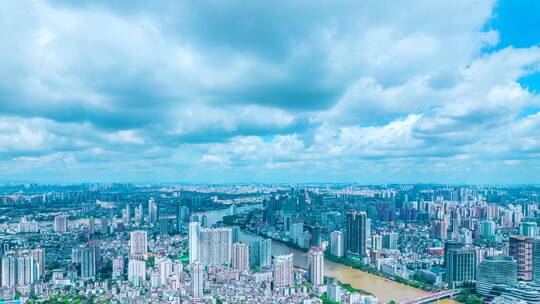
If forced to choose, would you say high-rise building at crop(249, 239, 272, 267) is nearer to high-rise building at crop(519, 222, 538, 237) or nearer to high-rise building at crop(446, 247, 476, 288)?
high-rise building at crop(446, 247, 476, 288)

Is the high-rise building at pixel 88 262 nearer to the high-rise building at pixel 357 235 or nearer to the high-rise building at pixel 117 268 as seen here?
the high-rise building at pixel 117 268

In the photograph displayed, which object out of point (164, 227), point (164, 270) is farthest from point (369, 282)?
point (164, 227)

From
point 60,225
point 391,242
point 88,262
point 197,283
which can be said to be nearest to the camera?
point 197,283

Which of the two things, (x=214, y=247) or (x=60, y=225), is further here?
(x=60, y=225)

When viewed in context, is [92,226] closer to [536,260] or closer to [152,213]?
[152,213]

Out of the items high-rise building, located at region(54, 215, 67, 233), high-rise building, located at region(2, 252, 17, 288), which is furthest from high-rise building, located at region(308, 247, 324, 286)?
high-rise building, located at region(54, 215, 67, 233)

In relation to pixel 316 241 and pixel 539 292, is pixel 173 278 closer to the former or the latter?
pixel 316 241
